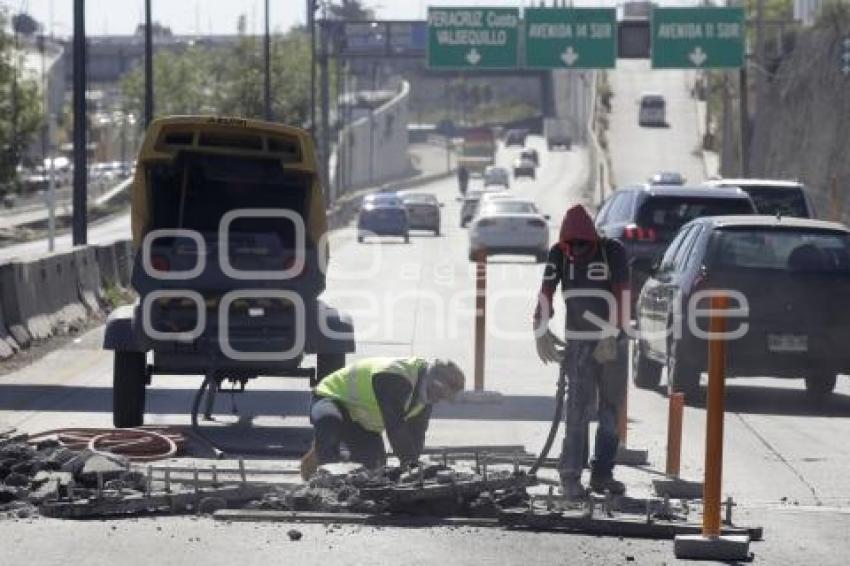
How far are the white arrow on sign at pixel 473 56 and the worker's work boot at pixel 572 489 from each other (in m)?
52.3

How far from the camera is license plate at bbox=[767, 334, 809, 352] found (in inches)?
727

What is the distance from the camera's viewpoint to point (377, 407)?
12625mm

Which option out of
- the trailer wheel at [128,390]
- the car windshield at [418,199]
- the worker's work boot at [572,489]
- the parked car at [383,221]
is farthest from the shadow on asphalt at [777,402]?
the car windshield at [418,199]

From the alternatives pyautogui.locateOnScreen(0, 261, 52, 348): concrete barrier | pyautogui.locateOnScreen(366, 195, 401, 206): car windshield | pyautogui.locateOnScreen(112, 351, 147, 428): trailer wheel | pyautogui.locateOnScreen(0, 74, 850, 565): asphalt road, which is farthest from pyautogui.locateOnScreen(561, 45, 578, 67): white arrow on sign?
pyautogui.locateOnScreen(112, 351, 147, 428): trailer wheel

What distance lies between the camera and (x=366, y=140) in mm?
138125

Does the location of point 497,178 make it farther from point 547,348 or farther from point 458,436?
point 547,348

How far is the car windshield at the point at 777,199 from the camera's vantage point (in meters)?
29.4

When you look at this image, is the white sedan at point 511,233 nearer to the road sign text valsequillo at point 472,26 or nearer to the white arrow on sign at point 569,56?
the road sign text valsequillo at point 472,26

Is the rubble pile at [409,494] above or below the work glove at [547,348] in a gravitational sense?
below

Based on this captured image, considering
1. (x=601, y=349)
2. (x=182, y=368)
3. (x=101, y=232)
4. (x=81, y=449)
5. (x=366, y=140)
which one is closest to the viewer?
(x=601, y=349)

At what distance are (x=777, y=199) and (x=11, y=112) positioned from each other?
4387cm

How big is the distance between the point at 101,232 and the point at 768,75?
24967 millimetres

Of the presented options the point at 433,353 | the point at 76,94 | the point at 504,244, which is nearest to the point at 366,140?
the point at 504,244

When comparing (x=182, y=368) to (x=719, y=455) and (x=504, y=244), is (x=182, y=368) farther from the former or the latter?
(x=504, y=244)
